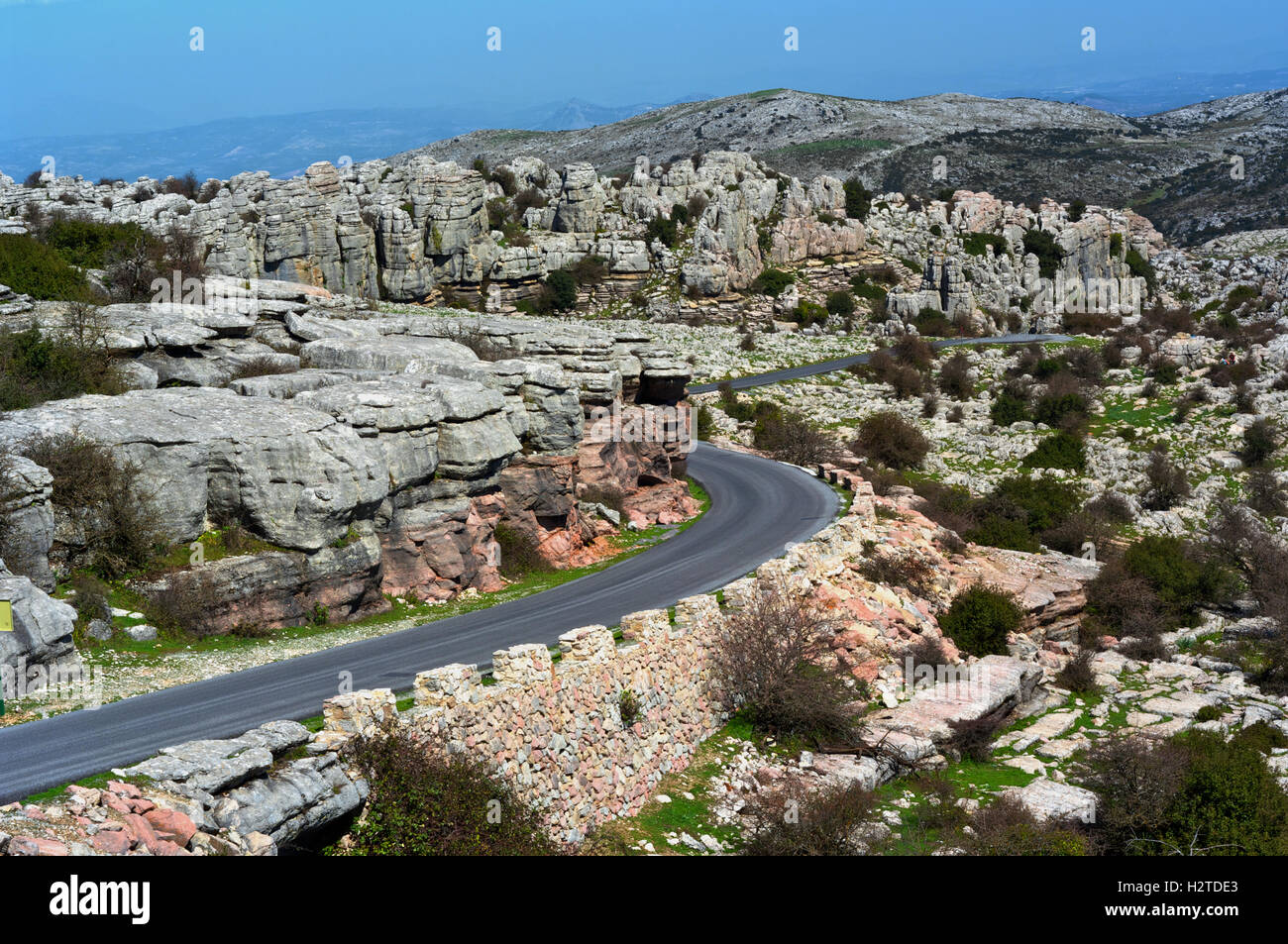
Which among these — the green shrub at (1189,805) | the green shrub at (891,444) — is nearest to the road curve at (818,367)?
the green shrub at (891,444)

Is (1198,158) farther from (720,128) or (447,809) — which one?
(447,809)

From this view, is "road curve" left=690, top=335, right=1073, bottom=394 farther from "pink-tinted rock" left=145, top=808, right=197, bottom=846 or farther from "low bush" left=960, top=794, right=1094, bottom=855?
"pink-tinted rock" left=145, top=808, right=197, bottom=846

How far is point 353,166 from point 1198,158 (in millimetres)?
139101

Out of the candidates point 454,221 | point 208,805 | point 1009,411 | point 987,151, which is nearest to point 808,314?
point 1009,411

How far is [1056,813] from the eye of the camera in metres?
20.1

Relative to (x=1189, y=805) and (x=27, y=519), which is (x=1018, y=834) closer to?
(x=1189, y=805)

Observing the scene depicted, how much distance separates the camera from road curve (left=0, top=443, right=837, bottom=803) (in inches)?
567

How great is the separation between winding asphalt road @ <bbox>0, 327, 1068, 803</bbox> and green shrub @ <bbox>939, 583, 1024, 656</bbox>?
4.83 meters

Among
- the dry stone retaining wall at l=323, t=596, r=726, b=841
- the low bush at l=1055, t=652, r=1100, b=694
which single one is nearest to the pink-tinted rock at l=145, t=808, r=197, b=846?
the dry stone retaining wall at l=323, t=596, r=726, b=841

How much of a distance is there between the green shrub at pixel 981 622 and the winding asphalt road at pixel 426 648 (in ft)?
15.8

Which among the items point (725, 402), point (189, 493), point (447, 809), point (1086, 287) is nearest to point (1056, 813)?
point (447, 809)

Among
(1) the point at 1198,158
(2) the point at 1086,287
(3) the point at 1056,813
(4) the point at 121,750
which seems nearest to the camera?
(4) the point at 121,750

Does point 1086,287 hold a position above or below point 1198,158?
below

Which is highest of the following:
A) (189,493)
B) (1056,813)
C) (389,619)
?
(189,493)
